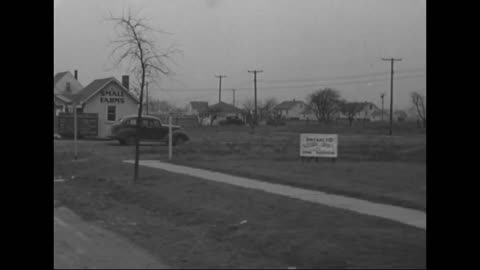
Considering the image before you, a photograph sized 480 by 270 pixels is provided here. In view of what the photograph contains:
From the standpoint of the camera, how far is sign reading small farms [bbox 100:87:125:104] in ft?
166

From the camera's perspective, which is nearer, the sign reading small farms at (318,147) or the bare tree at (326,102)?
the sign reading small farms at (318,147)

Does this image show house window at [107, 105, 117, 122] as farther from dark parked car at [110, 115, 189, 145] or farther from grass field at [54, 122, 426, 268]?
grass field at [54, 122, 426, 268]

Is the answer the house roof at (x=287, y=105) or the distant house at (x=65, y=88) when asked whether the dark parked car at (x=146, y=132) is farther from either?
the house roof at (x=287, y=105)

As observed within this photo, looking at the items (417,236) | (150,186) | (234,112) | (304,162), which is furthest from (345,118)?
(417,236)

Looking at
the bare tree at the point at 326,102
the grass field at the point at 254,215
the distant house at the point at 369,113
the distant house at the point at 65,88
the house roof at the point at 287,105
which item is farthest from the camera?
the house roof at the point at 287,105

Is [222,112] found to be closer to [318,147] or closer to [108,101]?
[108,101]

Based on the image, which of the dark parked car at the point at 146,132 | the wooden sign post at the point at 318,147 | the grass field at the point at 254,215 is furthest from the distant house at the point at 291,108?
the grass field at the point at 254,215

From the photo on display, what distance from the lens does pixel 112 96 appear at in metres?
51.1

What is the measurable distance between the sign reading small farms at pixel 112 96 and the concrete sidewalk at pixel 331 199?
30589 millimetres

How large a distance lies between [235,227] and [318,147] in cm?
1283

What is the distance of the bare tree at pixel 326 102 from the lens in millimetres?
100875

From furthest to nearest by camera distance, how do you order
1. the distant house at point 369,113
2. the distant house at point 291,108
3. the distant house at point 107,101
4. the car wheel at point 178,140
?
the distant house at point 291,108 → the distant house at point 369,113 → the distant house at point 107,101 → the car wheel at point 178,140

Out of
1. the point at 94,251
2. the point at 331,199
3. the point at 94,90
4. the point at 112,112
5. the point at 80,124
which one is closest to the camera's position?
the point at 94,251

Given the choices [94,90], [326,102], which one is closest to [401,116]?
[326,102]
